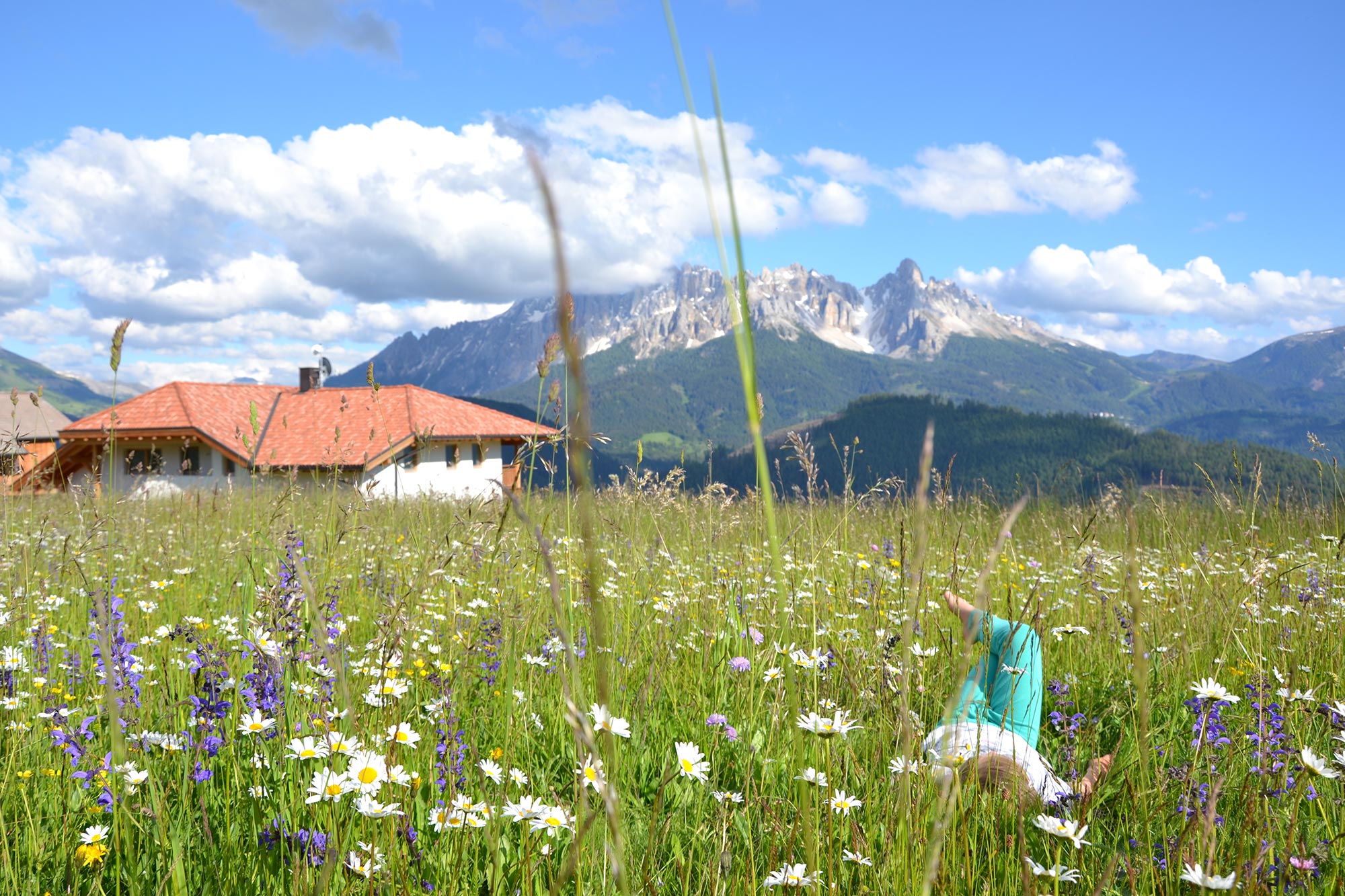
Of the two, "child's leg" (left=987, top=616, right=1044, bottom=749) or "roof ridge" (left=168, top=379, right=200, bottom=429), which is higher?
"roof ridge" (left=168, top=379, right=200, bottom=429)

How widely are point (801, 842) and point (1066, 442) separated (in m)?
138

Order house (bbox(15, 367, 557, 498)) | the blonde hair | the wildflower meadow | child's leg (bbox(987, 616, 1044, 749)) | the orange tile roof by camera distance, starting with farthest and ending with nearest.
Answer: the orange tile roof, house (bbox(15, 367, 557, 498)), child's leg (bbox(987, 616, 1044, 749)), the blonde hair, the wildflower meadow

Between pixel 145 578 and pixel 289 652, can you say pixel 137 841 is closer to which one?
pixel 289 652

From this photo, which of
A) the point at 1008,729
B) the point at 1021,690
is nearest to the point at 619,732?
the point at 1008,729

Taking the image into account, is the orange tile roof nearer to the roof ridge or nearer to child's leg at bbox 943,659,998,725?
the roof ridge

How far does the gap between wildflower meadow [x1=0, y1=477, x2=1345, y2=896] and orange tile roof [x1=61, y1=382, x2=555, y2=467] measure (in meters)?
31.5

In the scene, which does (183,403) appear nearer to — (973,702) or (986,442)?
(973,702)

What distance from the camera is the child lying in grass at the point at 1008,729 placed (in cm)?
198

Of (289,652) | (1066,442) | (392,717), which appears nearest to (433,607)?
(392,717)

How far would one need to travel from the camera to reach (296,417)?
42.7 metres

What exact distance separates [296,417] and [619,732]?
1805 inches

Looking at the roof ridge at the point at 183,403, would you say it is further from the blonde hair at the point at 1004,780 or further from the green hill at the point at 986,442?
the green hill at the point at 986,442

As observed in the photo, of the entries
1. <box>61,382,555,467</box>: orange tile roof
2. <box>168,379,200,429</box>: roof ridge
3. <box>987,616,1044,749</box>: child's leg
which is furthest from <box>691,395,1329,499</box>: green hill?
<box>987,616,1044,749</box>: child's leg

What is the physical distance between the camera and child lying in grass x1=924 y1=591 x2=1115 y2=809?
6.51ft
